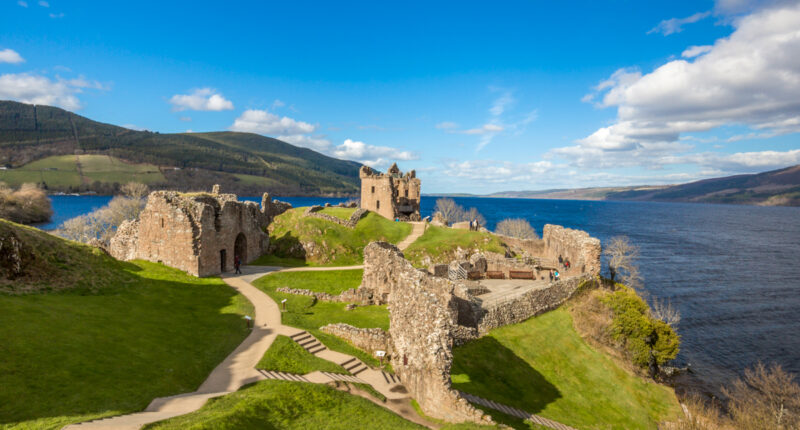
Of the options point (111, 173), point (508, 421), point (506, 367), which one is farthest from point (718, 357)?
point (111, 173)

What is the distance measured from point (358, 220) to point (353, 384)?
34925 mm

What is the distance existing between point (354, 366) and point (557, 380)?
42.8ft

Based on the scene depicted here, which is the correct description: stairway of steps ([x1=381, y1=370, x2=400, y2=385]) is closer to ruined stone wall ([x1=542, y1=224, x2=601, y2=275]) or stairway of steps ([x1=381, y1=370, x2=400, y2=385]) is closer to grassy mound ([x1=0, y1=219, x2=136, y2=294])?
grassy mound ([x1=0, y1=219, x2=136, y2=294])

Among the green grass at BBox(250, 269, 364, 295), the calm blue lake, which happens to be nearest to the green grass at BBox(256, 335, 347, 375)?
the green grass at BBox(250, 269, 364, 295)

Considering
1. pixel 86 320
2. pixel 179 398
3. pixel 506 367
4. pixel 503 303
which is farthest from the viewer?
pixel 503 303

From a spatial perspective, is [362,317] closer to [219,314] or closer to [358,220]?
[219,314]

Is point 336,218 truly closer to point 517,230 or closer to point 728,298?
point 517,230

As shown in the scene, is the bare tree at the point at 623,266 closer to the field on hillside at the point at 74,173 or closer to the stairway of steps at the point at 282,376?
the stairway of steps at the point at 282,376

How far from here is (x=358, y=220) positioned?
5041cm

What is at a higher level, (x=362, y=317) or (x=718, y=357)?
(x=362, y=317)

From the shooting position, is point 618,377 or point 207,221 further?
point 207,221

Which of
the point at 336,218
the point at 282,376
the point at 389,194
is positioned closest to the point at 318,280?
the point at 336,218

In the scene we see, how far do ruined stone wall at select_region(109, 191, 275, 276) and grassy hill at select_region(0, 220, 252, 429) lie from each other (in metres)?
2.98

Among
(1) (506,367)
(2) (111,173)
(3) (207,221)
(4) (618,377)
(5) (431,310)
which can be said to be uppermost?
(2) (111,173)
